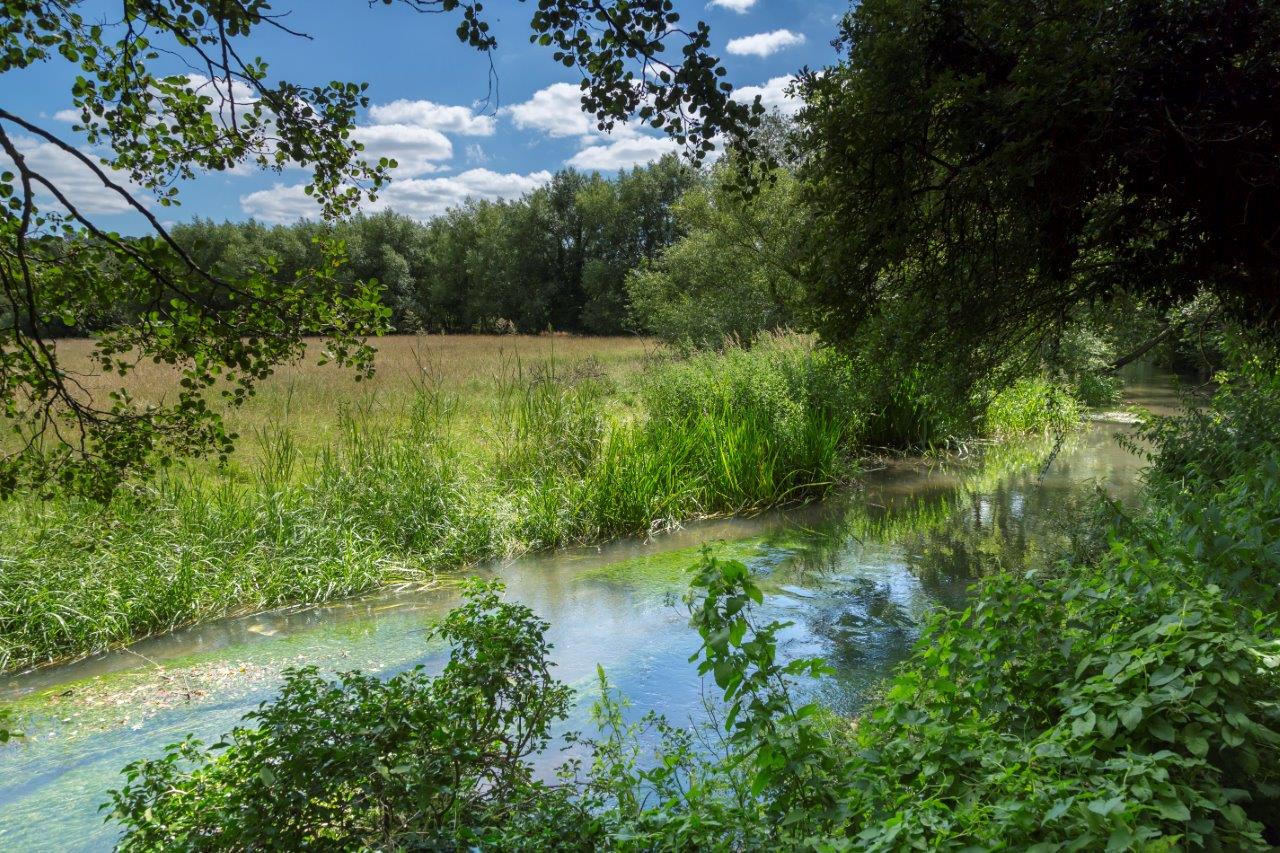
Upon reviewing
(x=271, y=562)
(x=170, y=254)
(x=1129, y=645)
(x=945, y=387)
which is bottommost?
(x=271, y=562)

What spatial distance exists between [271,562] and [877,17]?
19.3 ft

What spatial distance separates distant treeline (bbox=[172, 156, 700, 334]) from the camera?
37312 mm

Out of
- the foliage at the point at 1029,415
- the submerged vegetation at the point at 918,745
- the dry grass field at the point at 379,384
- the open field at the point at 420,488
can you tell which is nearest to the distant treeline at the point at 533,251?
the dry grass field at the point at 379,384

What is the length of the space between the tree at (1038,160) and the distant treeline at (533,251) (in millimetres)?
31724

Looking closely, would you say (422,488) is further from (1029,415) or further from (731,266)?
(731,266)

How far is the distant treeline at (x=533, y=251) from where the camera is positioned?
37.3 meters

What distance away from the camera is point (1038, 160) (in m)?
3.14

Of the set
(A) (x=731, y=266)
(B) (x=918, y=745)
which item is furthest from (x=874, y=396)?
(A) (x=731, y=266)

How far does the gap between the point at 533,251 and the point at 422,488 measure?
32800 millimetres

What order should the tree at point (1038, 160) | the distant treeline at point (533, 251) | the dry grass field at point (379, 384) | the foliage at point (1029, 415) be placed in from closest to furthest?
the tree at point (1038, 160) → the dry grass field at point (379, 384) → the foliage at point (1029, 415) → the distant treeline at point (533, 251)

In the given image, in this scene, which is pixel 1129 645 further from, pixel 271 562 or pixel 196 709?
pixel 271 562

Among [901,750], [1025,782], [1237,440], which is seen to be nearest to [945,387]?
[1237,440]

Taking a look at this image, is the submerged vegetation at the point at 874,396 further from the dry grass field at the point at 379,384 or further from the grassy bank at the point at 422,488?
the dry grass field at the point at 379,384

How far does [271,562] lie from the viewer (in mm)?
6676
